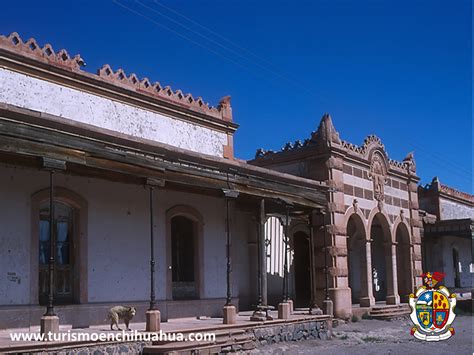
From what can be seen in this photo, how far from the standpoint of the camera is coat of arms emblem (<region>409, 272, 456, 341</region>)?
15148 mm

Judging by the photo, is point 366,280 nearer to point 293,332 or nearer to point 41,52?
point 293,332

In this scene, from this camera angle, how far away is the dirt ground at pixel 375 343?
1352 centimetres

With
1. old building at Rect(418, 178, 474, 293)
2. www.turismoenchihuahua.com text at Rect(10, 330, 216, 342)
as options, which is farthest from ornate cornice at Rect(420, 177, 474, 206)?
www.turismoenchihuahua.com text at Rect(10, 330, 216, 342)

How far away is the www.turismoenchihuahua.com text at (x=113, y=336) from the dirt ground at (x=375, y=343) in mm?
1771

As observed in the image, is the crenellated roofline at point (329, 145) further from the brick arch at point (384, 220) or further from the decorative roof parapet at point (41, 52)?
the decorative roof parapet at point (41, 52)

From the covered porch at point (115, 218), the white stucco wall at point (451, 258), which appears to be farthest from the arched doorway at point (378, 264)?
the covered porch at point (115, 218)

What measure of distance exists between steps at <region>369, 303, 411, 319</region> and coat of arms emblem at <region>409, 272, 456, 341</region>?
3.66 metres

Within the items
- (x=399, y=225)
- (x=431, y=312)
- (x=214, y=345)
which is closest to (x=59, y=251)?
(x=214, y=345)

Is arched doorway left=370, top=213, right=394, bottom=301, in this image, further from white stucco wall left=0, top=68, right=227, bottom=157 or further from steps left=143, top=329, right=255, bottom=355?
steps left=143, top=329, right=255, bottom=355

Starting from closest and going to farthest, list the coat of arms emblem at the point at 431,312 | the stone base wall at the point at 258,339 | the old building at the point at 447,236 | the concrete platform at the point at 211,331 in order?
the concrete platform at the point at 211,331 → the stone base wall at the point at 258,339 → the coat of arms emblem at the point at 431,312 → the old building at the point at 447,236

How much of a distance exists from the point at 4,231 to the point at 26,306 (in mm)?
1490

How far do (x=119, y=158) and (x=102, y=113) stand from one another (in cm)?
283

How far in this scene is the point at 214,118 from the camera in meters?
17.0

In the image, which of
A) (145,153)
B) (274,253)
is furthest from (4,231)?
(274,253)
